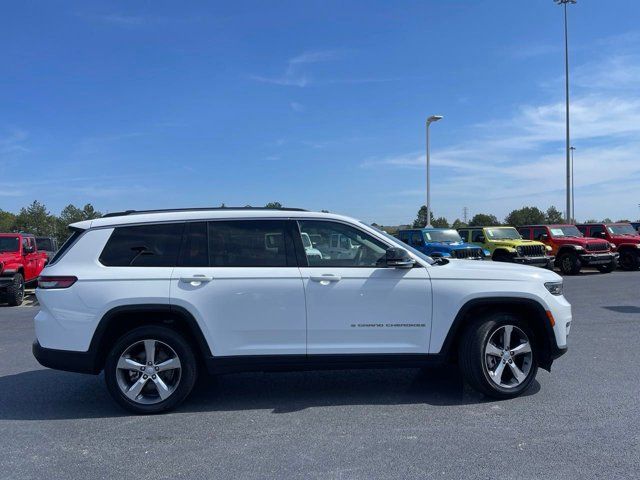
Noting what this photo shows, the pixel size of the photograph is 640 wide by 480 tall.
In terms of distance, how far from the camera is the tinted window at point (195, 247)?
4848 millimetres

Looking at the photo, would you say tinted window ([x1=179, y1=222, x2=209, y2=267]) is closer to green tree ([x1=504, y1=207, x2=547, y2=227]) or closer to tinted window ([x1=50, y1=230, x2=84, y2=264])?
tinted window ([x1=50, y1=230, x2=84, y2=264])

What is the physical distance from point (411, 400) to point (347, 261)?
148cm

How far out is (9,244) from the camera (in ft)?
46.5

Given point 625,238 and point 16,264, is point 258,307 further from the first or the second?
point 625,238

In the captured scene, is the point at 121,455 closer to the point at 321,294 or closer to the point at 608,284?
the point at 321,294

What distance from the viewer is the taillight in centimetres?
471

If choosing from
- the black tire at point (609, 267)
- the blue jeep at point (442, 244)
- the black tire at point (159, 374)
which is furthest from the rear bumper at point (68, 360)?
the black tire at point (609, 267)

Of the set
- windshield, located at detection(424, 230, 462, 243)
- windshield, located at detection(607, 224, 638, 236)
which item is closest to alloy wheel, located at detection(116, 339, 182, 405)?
windshield, located at detection(424, 230, 462, 243)

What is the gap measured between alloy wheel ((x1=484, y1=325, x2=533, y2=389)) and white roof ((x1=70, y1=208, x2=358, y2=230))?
180 cm

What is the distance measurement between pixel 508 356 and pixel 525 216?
61.8m

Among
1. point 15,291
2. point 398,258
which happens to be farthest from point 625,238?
point 15,291

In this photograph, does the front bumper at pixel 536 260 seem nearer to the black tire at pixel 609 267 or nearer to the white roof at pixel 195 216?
the black tire at pixel 609 267

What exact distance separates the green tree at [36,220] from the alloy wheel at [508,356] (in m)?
46.9

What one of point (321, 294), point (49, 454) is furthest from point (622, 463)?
point (49, 454)
